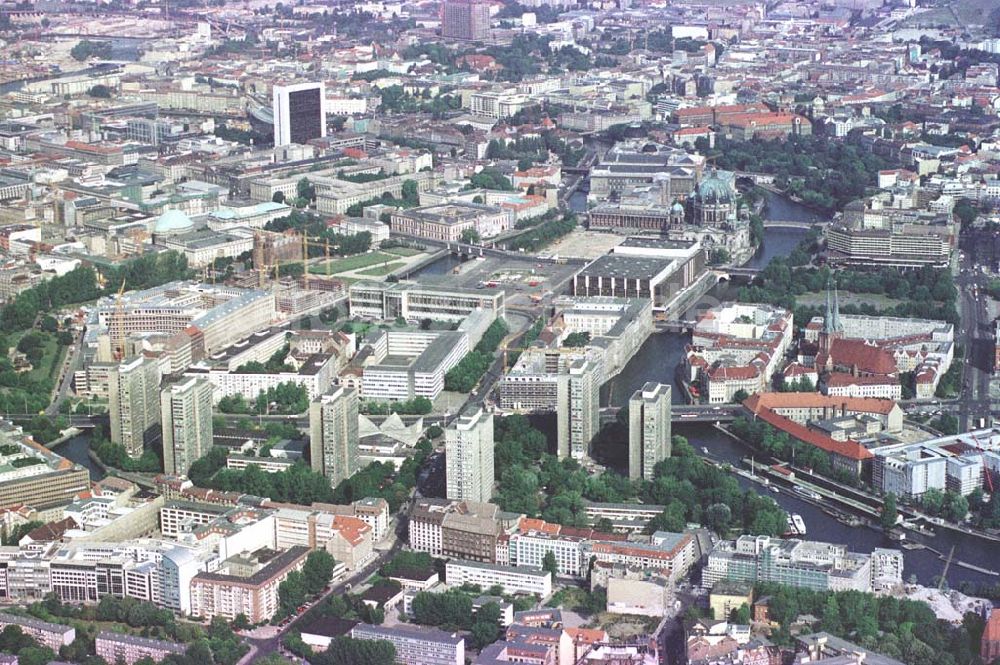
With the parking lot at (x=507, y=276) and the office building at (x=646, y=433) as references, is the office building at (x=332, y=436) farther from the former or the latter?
the parking lot at (x=507, y=276)

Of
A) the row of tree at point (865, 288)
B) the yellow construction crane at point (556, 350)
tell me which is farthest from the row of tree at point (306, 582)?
the row of tree at point (865, 288)

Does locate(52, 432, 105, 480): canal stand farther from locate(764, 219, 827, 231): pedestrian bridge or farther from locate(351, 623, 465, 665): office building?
locate(764, 219, 827, 231): pedestrian bridge

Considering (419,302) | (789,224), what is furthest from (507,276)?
(789,224)

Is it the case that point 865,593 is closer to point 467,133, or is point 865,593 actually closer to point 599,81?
point 467,133

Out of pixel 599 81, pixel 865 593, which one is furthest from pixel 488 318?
pixel 599 81

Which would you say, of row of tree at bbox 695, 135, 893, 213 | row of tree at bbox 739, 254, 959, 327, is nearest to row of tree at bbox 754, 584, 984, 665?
row of tree at bbox 739, 254, 959, 327

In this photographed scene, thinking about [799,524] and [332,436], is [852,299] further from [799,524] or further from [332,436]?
[332,436]

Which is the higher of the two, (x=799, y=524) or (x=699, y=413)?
(x=699, y=413)
